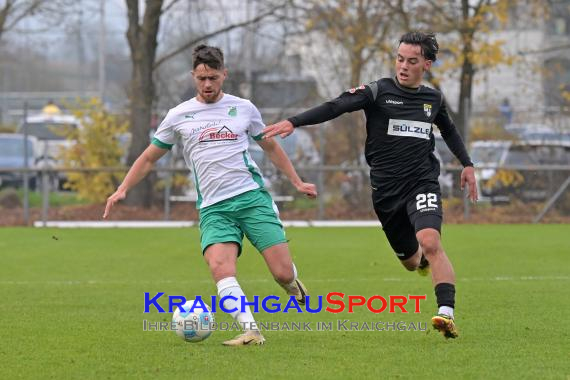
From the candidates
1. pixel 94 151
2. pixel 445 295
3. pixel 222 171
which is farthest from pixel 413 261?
pixel 94 151

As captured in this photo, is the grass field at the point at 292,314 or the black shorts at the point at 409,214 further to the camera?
the black shorts at the point at 409,214

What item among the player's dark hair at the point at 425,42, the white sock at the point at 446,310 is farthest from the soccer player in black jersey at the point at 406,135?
the white sock at the point at 446,310

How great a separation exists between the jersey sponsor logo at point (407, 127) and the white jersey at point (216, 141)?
103 cm

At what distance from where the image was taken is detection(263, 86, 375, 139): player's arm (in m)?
7.39

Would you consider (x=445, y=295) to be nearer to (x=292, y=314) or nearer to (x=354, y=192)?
(x=292, y=314)

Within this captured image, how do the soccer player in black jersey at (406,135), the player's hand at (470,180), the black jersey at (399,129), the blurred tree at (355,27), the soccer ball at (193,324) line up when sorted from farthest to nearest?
the blurred tree at (355,27)
the player's hand at (470,180)
the black jersey at (399,129)
the soccer player in black jersey at (406,135)
the soccer ball at (193,324)

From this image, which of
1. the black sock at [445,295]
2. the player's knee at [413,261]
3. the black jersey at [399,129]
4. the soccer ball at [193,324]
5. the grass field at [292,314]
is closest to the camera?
the grass field at [292,314]

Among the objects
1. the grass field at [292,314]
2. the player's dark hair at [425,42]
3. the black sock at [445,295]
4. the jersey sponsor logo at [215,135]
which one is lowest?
the grass field at [292,314]

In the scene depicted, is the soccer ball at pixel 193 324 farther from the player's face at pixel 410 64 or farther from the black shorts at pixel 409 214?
the player's face at pixel 410 64

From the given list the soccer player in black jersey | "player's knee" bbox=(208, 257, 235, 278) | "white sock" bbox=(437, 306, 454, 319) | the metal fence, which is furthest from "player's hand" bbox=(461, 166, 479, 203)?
the metal fence

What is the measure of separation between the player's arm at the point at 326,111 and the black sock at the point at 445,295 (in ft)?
4.46

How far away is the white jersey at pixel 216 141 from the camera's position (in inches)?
309

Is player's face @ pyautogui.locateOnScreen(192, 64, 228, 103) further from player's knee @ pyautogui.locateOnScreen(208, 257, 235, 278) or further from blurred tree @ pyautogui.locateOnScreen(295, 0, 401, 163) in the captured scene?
blurred tree @ pyautogui.locateOnScreen(295, 0, 401, 163)

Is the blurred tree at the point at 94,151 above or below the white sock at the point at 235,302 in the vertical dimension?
above
